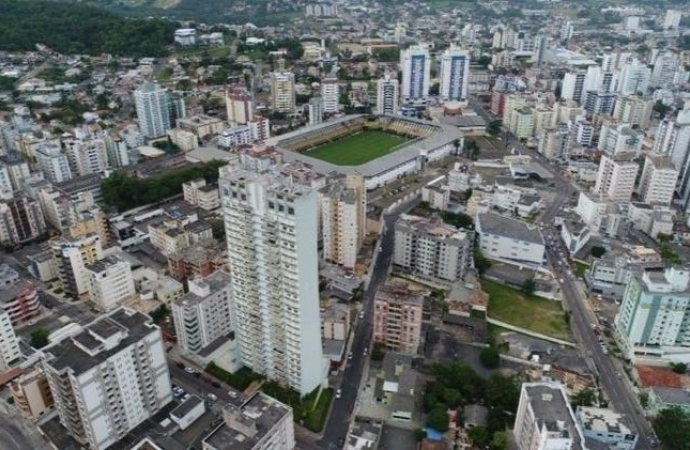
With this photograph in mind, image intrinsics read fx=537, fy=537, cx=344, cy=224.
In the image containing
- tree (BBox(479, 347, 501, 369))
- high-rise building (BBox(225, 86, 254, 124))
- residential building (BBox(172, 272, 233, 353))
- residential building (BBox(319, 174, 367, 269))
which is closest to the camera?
residential building (BBox(172, 272, 233, 353))

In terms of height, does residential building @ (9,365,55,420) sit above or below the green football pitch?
above

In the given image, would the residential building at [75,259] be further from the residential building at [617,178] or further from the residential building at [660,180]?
the residential building at [660,180]

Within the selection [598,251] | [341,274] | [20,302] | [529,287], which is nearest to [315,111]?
[341,274]

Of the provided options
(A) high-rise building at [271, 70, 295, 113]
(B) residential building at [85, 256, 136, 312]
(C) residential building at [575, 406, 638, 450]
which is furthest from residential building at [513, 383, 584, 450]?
(A) high-rise building at [271, 70, 295, 113]

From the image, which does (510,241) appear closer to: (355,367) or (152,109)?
(355,367)

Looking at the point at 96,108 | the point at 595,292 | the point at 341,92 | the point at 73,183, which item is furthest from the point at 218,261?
the point at 341,92

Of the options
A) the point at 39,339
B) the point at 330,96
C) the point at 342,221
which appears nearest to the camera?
the point at 39,339

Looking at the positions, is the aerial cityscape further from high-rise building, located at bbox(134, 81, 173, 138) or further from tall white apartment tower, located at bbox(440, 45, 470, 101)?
tall white apartment tower, located at bbox(440, 45, 470, 101)
